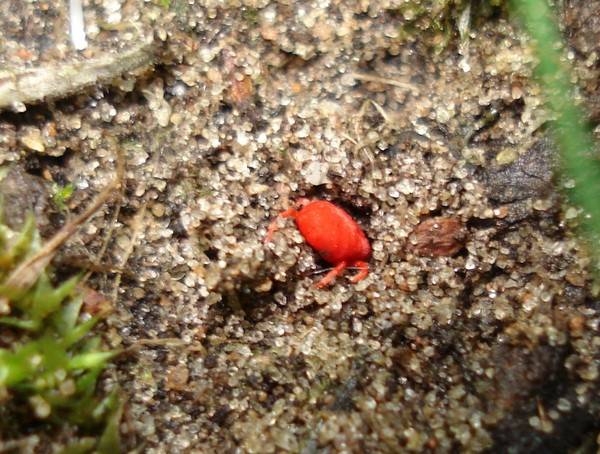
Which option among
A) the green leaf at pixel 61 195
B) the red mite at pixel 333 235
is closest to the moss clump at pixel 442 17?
the red mite at pixel 333 235

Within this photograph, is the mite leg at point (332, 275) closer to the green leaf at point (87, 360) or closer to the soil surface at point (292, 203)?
the soil surface at point (292, 203)

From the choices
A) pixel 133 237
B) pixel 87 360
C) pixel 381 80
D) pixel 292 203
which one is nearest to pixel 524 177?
pixel 381 80

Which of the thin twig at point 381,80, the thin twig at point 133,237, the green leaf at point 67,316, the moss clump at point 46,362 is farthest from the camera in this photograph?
the thin twig at point 381,80

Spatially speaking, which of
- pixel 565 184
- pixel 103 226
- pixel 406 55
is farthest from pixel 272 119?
pixel 565 184

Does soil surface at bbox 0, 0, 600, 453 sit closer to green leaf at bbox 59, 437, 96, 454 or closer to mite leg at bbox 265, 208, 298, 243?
mite leg at bbox 265, 208, 298, 243

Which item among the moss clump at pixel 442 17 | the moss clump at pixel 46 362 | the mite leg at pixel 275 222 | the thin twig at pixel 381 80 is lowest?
the moss clump at pixel 46 362

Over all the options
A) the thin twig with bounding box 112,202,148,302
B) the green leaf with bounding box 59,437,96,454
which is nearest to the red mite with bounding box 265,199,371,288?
the thin twig with bounding box 112,202,148,302

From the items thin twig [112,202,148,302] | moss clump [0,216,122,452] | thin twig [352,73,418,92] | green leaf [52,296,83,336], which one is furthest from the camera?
thin twig [352,73,418,92]

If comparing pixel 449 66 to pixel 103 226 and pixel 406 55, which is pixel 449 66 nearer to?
pixel 406 55
